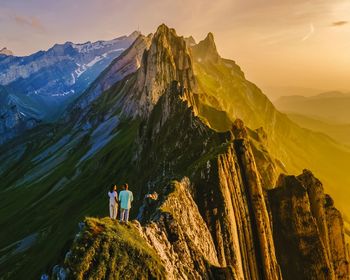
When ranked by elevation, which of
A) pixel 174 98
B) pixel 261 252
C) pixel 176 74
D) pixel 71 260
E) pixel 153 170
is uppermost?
pixel 176 74

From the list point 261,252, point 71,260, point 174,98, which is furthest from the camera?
point 174,98

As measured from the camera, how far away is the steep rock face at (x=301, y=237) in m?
62.6

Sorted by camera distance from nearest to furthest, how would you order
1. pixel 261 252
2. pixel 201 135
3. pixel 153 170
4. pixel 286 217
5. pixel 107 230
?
pixel 107 230 < pixel 261 252 < pixel 286 217 < pixel 201 135 < pixel 153 170

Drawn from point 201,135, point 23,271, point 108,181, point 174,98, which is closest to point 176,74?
point 108,181

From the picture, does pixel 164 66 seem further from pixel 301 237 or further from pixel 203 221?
pixel 203 221

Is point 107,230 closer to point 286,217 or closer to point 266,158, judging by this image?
point 286,217

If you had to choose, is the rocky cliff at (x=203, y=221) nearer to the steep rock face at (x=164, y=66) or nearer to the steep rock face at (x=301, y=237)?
the steep rock face at (x=301, y=237)

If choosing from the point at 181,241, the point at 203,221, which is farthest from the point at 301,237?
the point at 181,241

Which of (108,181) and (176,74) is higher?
(176,74)

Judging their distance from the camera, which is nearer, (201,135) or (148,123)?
(201,135)

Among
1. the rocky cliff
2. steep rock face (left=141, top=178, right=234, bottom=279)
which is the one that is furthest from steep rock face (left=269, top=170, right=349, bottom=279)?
steep rock face (left=141, top=178, right=234, bottom=279)

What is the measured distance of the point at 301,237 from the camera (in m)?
63.3

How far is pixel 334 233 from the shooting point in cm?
7275

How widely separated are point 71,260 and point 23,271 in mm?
98071
